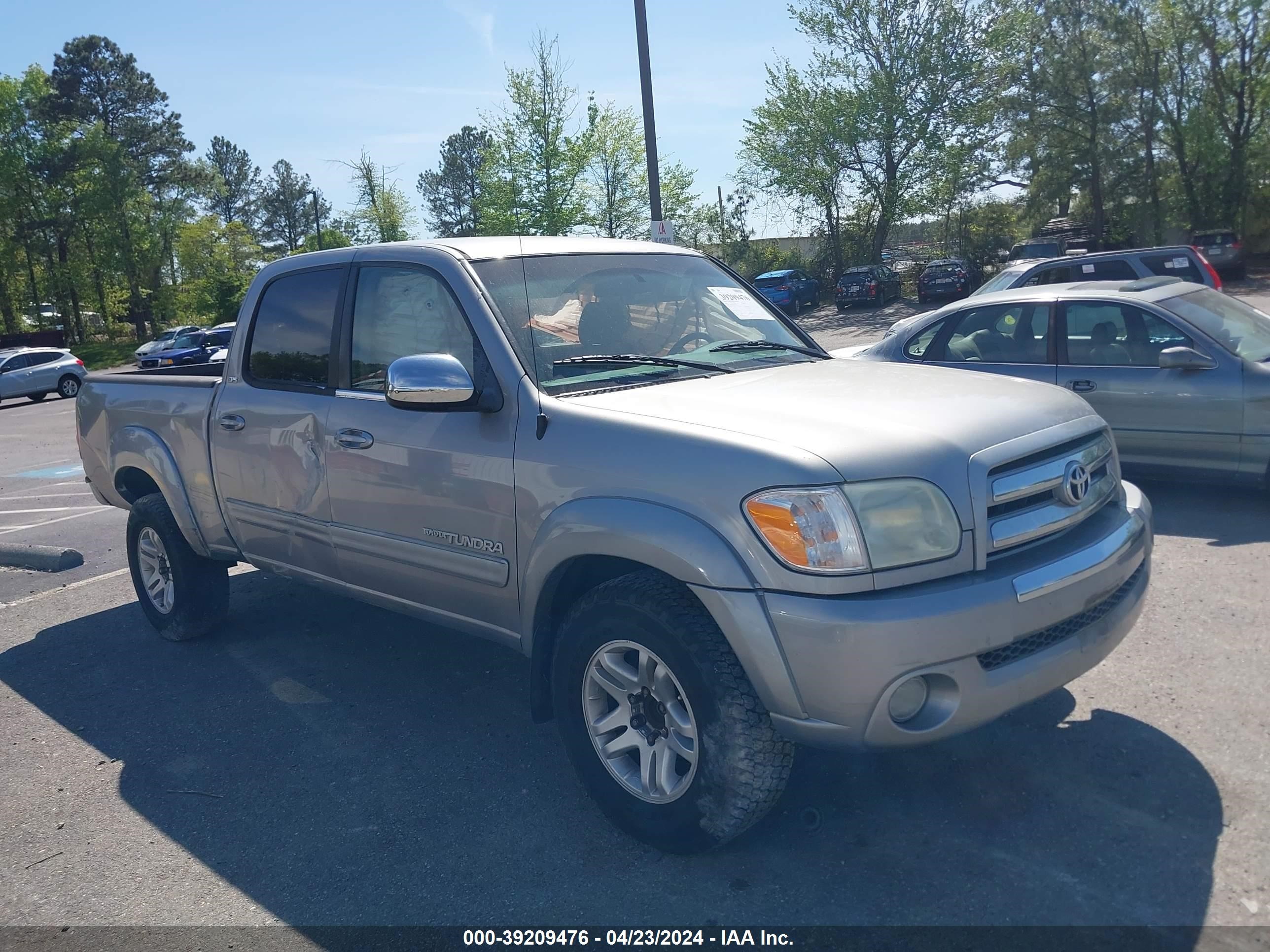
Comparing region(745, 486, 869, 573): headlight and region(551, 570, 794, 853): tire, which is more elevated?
region(745, 486, 869, 573): headlight

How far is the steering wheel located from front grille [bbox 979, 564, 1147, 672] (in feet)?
5.69

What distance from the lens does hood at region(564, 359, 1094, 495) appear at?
2.94 meters

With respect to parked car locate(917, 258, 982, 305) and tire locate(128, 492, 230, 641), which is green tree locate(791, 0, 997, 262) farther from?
tire locate(128, 492, 230, 641)

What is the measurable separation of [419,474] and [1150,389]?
211 inches

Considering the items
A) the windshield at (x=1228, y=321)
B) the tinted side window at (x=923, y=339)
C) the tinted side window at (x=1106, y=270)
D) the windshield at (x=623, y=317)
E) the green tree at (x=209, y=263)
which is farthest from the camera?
the green tree at (x=209, y=263)

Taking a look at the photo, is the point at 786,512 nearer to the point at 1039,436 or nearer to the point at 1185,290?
the point at 1039,436

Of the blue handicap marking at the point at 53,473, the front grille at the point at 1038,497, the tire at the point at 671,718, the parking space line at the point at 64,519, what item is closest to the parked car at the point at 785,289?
the blue handicap marking at the point at 53,473

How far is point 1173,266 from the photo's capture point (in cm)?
1105

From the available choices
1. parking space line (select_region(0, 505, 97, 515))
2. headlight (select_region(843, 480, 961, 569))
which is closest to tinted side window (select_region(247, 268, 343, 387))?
headlight (select_region(843, 480, 961, 569))

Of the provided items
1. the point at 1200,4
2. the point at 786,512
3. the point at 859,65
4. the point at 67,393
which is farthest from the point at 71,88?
the point at 786,512

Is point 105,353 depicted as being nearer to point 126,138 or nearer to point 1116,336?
point 126,138

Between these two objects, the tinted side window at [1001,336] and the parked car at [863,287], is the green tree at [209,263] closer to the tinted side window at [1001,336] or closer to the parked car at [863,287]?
the parked car at [863,287]

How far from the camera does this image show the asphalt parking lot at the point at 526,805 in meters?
2.99

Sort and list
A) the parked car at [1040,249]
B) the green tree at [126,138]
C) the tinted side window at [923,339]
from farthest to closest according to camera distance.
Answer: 1. the green tree at [126,138]
2. the parked car at [1040,249]
3. the tinted side window at [923,339]
